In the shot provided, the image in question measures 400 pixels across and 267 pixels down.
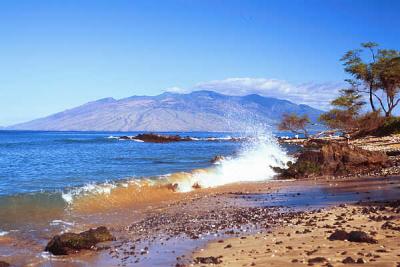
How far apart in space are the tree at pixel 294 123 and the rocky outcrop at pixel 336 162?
32897 millimetres

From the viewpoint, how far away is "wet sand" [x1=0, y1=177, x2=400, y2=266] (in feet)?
30.6

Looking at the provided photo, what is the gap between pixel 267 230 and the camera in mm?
11742

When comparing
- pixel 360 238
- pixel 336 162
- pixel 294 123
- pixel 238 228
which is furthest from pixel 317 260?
pixel 294 123

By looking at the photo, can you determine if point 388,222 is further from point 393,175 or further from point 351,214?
point 393,175

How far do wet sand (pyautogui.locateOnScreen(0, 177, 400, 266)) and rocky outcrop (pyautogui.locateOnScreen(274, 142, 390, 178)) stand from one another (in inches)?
219

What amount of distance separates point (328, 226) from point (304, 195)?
24.1 ft

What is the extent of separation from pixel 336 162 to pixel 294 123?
34.7 meters

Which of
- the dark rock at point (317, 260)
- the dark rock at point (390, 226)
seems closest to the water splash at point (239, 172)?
the dark rock at point (390, 226)

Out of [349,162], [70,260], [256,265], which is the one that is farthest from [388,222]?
[349,162]

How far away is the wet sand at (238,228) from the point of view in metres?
9.33

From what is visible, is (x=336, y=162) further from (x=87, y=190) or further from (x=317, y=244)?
(x=317, y=244)

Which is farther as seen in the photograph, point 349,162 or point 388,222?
point 349,162

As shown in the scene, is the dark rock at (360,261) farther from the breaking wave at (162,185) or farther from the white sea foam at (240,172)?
the white sea foam at (240,172)

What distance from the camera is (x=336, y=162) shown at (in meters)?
27.0
